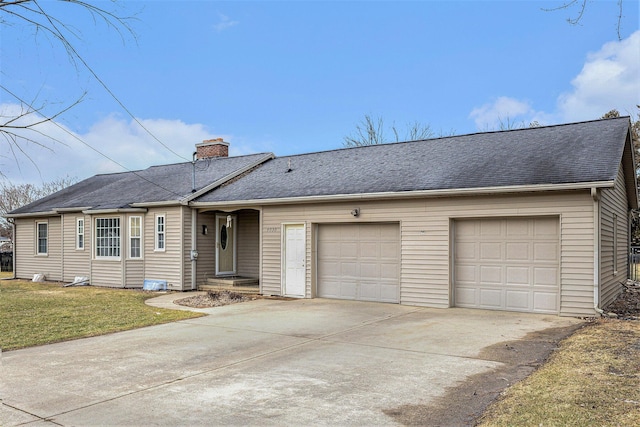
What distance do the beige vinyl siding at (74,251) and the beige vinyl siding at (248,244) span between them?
17.6 ft

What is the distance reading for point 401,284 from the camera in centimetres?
1188

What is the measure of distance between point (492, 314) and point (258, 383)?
252 inches

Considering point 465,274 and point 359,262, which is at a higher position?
point 359,262

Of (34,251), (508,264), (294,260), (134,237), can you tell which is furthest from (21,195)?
(508,264)

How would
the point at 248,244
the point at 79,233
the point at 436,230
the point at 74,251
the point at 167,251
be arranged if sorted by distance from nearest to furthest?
1. the point at 436,230
2. the point at 167,251
3. the point at 248,244
4. the point at 79,233
5. the point at 74,251

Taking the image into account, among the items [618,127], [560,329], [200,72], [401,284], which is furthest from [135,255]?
[618,127]

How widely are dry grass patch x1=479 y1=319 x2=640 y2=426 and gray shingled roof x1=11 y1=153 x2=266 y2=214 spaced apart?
1203 cm

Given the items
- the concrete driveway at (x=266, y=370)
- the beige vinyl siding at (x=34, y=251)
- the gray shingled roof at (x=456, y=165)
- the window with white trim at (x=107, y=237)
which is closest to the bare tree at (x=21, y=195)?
the beige vinyl siding at (x=34, y=251)

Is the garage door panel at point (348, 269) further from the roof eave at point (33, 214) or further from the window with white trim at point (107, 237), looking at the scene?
the roof eave at point (33, 214)

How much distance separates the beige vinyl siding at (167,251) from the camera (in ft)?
50.7

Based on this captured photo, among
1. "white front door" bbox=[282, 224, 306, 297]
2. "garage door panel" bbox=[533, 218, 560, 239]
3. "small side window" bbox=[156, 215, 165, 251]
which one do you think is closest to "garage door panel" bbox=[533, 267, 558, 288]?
"garage door panel" bbox=[533, 218, 560, 239]

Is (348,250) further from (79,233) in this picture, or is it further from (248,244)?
(79,233)

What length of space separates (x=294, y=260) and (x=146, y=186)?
25.4ft

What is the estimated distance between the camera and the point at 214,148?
2062cm
